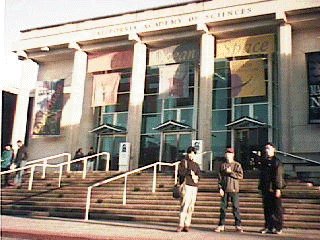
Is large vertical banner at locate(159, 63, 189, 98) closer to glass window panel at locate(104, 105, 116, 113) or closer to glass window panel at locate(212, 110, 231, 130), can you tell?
glass window panel at locate(212, 110, 231, 130)

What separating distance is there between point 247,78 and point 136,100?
6358 millimetres

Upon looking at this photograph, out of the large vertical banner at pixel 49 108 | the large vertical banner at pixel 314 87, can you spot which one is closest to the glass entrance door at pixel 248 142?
the large vertical banner at pixel 314 87

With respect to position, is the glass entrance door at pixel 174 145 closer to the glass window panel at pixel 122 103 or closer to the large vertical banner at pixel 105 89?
the glass window panel at pixel 122 103

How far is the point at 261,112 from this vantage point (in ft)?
66.8

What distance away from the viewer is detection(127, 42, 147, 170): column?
21.5 meters

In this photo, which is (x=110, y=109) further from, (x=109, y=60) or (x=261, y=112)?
(x=261, y=112)

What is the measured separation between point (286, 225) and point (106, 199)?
19.0 feet

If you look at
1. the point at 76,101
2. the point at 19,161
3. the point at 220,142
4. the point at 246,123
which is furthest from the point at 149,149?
the point at 19,161

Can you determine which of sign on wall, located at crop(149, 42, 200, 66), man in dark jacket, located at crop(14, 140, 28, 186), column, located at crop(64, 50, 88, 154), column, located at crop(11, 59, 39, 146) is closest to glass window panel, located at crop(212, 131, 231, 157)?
sign on wall, located at crop(149, 42, 200, 66)

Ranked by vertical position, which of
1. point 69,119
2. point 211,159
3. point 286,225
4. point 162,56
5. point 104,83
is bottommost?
point 286,225

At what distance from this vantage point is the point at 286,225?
29.0 ft

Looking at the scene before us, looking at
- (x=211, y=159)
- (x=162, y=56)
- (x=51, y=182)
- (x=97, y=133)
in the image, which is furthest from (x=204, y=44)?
(x=51, y=182)

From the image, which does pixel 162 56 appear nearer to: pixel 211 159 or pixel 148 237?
pixel 211 159

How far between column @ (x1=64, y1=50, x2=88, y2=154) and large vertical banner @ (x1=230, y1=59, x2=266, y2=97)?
966 centimetres
